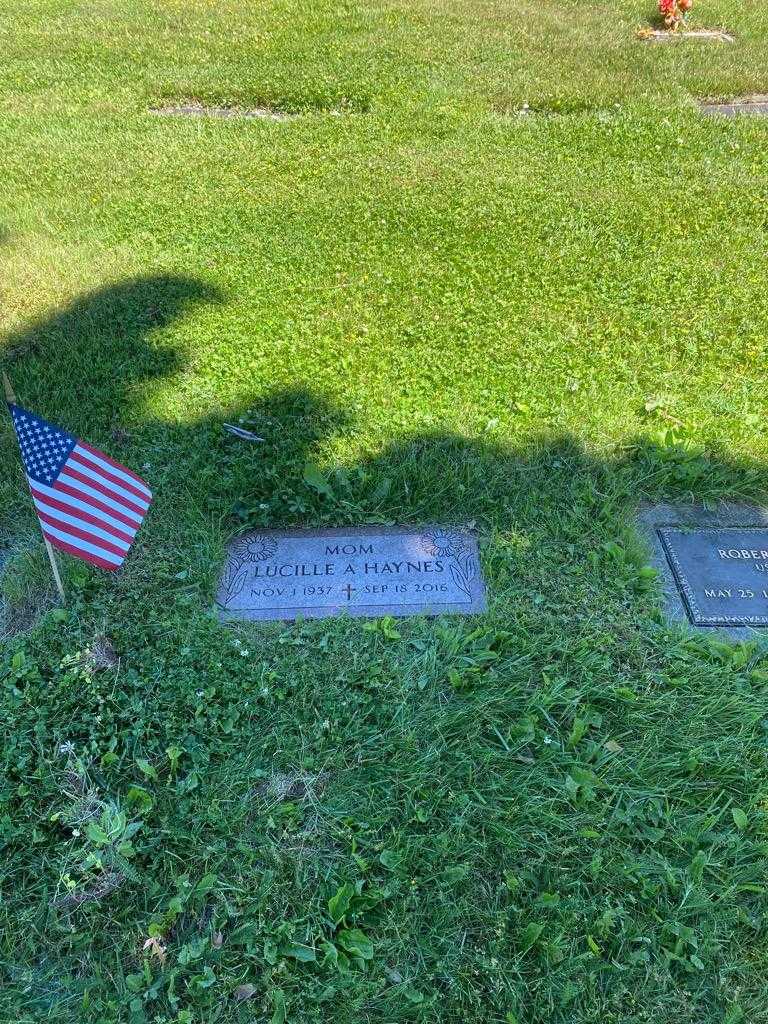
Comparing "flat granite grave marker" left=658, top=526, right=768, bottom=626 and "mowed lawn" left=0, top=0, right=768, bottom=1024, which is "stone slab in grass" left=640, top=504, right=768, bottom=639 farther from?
"mowed lawn" left=0, top=0, right=768, bottom=1024

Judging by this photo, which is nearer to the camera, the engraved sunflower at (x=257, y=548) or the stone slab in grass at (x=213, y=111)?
the engraved sunflower at (x=257, y=548)

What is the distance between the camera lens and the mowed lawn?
7.41ft

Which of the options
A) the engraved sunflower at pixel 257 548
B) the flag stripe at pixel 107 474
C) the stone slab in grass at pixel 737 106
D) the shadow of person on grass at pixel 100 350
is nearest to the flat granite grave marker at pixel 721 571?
the engraved sunflower at pixel 257 548

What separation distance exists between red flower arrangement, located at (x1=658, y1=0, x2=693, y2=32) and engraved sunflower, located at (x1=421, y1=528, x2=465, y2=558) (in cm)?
909

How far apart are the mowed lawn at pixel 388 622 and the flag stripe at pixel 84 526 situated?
0.44m

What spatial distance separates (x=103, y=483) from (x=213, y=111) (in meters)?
6.48

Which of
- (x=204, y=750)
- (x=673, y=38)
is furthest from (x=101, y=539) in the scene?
(x=673, y=38)

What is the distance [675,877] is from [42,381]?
13.3ft

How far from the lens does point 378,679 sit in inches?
115

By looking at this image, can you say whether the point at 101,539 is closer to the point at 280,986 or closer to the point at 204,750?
the point at 204,750

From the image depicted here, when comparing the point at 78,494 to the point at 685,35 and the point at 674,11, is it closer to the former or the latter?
the point at 685,35

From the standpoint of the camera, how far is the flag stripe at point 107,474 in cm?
276

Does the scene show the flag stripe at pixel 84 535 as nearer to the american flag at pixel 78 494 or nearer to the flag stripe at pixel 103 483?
the american flag at pixel 78 494

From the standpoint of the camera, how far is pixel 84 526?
2781 mm
